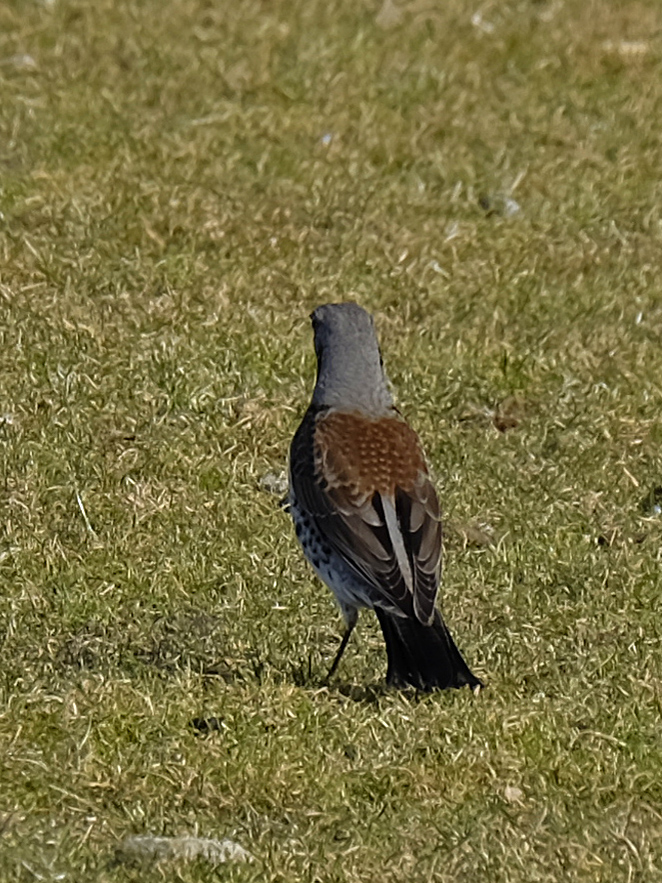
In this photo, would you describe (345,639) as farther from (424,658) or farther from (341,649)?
(424,658)

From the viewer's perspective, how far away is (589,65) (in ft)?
49.9

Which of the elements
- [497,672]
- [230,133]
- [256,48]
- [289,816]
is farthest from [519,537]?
[256,48]

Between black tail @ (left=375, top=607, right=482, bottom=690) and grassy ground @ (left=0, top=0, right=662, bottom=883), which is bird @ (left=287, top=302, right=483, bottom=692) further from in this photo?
grassy ground @ (left=0, top=0, right=662, bottom=883)

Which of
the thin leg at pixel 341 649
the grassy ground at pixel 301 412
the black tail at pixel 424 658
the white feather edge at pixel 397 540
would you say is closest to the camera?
the grassy ground at pixel 301 412

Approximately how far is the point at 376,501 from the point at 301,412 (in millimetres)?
2656

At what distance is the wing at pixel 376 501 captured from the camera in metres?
7.62

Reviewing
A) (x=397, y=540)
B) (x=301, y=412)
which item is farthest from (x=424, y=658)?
(x=301, y=412)

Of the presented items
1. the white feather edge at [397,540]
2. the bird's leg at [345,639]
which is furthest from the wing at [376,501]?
the bird's leg at [345,639]

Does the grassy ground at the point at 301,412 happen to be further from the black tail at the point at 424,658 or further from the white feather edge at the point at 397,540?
the white feather edge at the point at 397,540

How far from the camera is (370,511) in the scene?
7855 mm

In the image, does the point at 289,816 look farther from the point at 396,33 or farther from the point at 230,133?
the point at 396,33

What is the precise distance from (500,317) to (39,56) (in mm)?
4615

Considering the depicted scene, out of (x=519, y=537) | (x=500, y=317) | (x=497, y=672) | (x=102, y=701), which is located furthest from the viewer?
(x=500, y=317)

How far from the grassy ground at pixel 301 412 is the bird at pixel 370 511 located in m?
0.22
